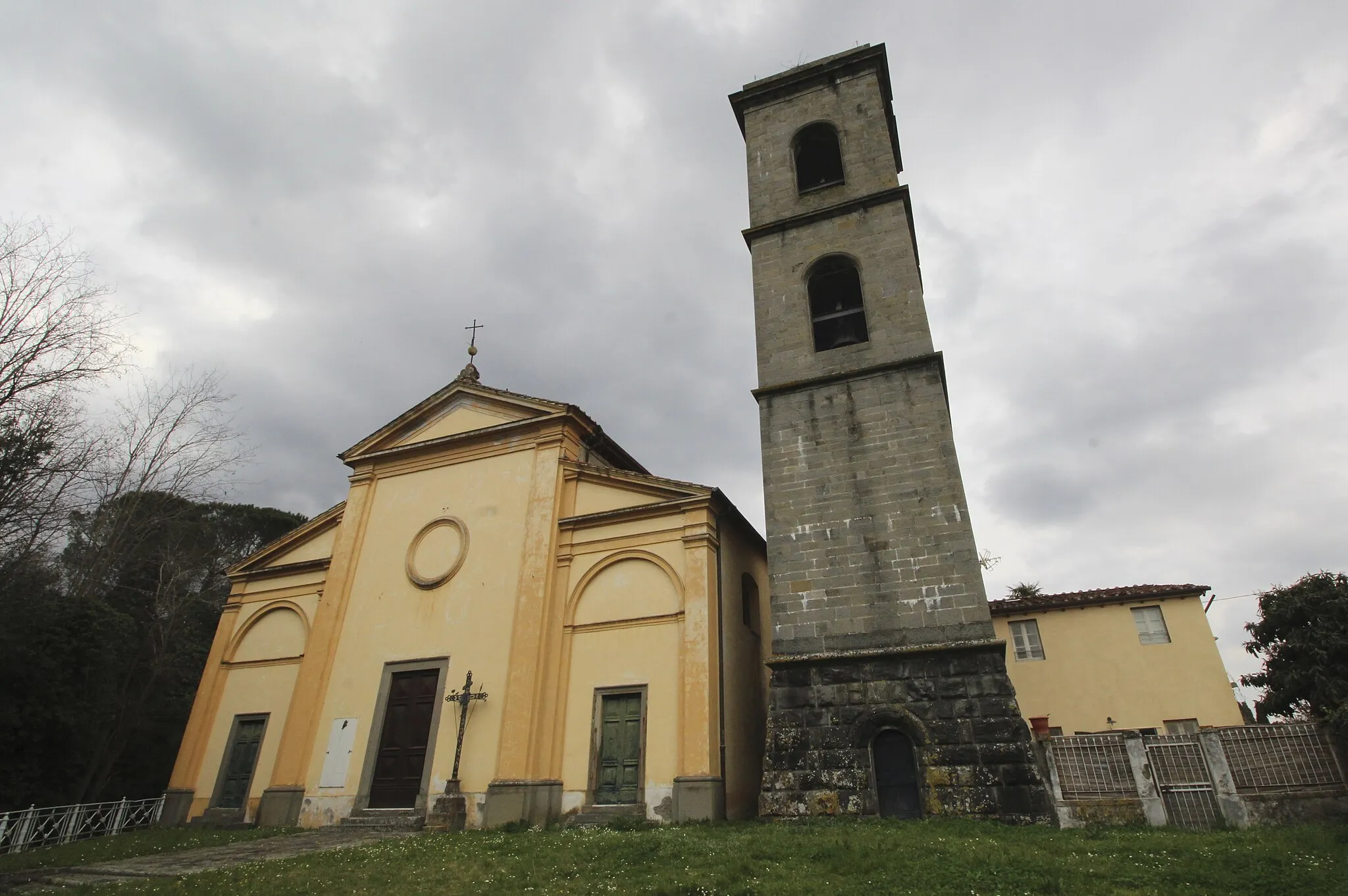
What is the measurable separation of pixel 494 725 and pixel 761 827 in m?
5.57

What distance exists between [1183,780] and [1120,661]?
10.1 metres

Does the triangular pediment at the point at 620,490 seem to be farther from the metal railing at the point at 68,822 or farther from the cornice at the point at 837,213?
the metal railing at the point at 68,822

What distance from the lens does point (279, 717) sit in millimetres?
15820

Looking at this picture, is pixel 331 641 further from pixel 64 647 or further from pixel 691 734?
pixel 691 734

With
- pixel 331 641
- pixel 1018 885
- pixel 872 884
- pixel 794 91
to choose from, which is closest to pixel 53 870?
pixel 331 641

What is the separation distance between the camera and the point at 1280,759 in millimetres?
8969

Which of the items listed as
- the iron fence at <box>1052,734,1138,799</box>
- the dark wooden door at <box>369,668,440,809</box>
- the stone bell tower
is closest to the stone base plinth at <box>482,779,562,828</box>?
the dark wooden door at <box>369,668,440,809</box>

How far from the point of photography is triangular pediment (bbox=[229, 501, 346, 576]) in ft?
57.2

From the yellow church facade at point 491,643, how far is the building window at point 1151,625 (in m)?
9.90

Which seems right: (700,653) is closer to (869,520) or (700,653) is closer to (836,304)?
(869,520)

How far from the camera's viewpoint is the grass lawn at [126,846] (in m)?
10.8

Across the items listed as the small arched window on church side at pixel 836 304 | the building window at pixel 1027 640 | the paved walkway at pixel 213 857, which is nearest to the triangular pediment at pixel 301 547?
Result: the paved walkway at pixel 213 857

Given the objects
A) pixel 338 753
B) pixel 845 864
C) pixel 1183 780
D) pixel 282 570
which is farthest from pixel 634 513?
pixel 282 570

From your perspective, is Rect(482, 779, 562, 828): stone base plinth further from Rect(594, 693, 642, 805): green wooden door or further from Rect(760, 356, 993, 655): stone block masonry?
Rect(760, 356, 993, 655): stone block masonry
